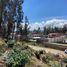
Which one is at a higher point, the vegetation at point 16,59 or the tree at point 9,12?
the tree at point 9,12

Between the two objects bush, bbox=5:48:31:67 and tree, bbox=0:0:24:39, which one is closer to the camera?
bush, bbox=5:48:31:67

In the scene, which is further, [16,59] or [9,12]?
[9,12]

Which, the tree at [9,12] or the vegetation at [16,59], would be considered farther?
the tree at [9,12]

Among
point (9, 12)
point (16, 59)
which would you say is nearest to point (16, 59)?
point (16, 59)

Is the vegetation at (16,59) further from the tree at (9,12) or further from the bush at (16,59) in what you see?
the tree at (9,12)

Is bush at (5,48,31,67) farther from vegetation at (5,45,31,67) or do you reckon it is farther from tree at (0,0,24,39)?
tree at (0,0,24,39)

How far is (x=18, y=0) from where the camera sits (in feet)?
139

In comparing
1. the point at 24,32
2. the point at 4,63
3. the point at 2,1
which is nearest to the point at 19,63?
the point at 4,63

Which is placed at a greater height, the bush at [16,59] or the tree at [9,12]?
the tree at [9,12]

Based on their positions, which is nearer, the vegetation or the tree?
the vegetation

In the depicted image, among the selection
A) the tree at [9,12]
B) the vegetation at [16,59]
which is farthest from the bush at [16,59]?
the tree at [9,12]

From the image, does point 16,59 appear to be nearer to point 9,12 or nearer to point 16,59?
point 16,59

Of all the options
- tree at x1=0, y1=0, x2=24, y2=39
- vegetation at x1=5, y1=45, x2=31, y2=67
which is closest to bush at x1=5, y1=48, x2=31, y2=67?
vegetation at x1=5, y1=45, x2=31, y2=67

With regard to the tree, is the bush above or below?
below
